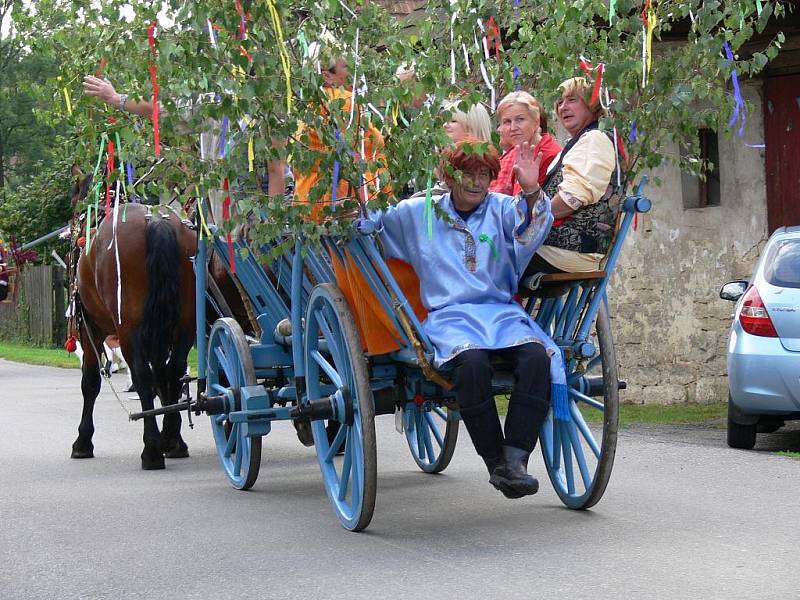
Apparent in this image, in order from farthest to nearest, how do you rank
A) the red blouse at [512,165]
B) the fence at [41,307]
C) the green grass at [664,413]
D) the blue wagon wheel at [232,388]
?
the fence at [41,307]
the green grass at [664,413]
the blue wagon wheel at [232,388]
the red blouse at [512,165]

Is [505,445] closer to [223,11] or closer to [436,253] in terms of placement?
→ [436,253]

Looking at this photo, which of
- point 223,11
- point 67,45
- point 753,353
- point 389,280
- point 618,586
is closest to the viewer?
point 618,586

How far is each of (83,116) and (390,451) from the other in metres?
3.43

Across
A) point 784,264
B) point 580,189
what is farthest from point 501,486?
point 784,264

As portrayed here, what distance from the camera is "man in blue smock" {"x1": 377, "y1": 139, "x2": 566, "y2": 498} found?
5.42m

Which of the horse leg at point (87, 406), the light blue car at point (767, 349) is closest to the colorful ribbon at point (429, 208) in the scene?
the light blue car at point (767, 349)

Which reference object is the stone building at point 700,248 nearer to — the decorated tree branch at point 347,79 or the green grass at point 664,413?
the green grass at point 664,413

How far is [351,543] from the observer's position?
223 inches

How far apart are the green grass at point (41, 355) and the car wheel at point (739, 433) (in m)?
12.5

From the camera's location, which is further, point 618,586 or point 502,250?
point 502,250

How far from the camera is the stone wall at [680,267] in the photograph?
1262 cm

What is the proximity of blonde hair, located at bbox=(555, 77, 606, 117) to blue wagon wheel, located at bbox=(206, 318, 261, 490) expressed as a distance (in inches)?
88.7

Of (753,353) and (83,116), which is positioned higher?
(83,116)

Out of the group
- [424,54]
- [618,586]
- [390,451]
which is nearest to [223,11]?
[424,54]
